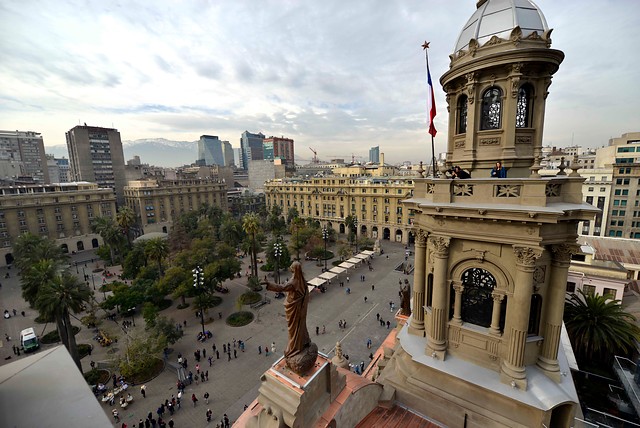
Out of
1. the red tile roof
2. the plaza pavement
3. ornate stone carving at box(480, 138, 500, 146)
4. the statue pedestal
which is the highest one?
ornate stone carving at box(480, 138, 500, 146)

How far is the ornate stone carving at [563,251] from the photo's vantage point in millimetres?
9321

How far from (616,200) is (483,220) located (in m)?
56.1

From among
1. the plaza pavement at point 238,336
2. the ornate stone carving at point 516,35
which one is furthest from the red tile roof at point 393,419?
the ornate stone carving at point 516,35

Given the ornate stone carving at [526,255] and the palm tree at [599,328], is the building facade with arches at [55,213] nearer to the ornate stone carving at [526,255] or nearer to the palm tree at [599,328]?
the ornate stone carving at [526,255]

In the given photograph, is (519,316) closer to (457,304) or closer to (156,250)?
(457,304)

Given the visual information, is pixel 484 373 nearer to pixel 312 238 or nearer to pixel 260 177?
pixel 312 238

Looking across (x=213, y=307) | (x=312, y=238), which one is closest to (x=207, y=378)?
(x=213, y=307)

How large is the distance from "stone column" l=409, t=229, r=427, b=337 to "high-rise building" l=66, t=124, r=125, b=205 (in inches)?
4392

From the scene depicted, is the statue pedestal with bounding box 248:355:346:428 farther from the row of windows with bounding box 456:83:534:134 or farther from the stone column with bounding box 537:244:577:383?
the row of windows with bounding box 456:83:534:134

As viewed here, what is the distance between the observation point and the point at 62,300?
73.1 feet

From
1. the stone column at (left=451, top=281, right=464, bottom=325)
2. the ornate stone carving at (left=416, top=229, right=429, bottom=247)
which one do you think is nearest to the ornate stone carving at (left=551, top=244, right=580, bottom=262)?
the stone column at (left=451, top=281, right=464, bottom=325)

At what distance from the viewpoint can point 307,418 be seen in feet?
24.6

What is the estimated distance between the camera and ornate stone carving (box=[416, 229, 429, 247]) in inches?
472

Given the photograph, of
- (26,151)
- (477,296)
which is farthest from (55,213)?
(26,151)
